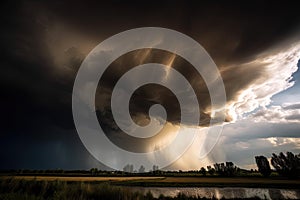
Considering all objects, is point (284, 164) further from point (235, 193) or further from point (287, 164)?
point (235, 193)

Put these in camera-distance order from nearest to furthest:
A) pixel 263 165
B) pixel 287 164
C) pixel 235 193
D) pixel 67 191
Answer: pixel 67 191 → pixel 235 193 → pixel 287 164 → pixel 263 165

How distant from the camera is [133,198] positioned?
12984 mm

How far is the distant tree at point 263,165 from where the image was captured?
103 metres

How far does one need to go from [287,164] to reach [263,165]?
13.9 meters

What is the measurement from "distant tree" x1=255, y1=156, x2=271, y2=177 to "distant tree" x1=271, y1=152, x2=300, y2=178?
12.5ft

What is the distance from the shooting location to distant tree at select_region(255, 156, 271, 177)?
103 metres

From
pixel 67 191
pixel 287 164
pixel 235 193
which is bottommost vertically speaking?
pixel 235 193

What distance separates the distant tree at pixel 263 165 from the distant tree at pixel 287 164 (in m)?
3.81

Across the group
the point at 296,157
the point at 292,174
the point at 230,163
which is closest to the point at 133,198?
the point at 292,174

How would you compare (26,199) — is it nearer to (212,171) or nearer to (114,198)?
(114,198)

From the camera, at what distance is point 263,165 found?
106m

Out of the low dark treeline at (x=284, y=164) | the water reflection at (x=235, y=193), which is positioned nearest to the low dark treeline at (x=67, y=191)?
the water reflection at (x=235, y=193)

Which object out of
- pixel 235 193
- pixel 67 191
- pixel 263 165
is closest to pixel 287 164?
pixel 263 165

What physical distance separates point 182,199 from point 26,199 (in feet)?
55.4
